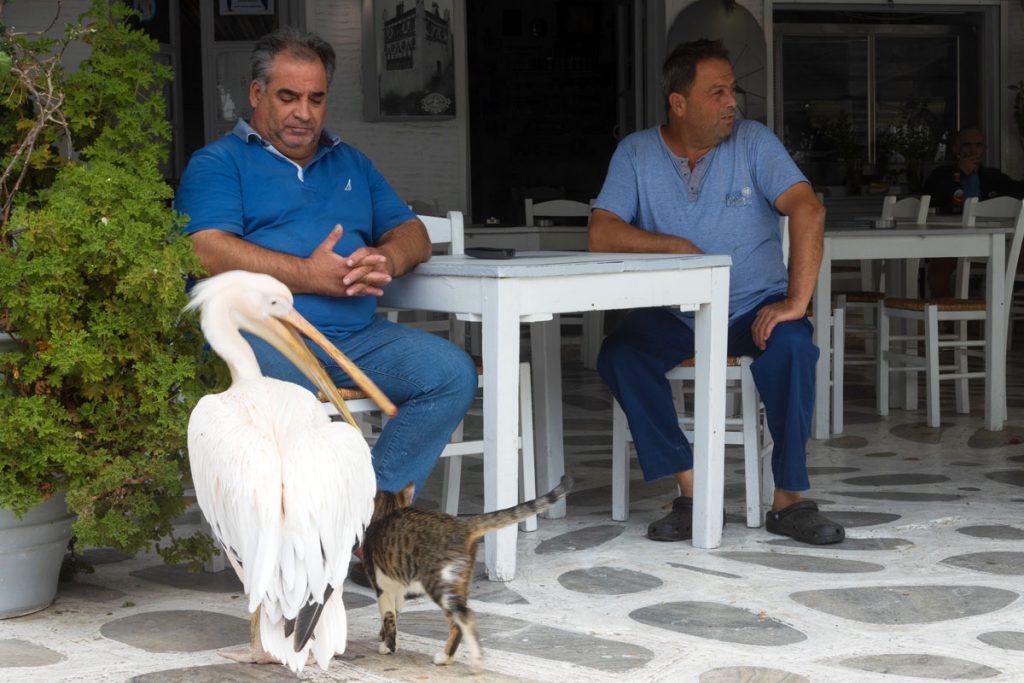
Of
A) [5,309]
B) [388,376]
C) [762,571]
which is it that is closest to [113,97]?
[5,309]

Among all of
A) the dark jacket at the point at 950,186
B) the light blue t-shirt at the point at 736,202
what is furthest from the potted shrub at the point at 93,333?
the dark jacket at the point at 950,186

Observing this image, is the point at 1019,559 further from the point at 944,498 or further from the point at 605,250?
the point at 605,250

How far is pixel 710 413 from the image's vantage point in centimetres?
418

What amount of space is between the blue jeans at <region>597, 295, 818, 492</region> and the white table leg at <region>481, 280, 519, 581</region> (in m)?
0.74

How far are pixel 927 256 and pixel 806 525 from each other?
238 cm

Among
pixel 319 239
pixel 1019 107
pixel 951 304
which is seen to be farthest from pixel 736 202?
pixel 1019 107

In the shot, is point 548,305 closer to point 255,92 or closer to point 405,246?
point 405,246

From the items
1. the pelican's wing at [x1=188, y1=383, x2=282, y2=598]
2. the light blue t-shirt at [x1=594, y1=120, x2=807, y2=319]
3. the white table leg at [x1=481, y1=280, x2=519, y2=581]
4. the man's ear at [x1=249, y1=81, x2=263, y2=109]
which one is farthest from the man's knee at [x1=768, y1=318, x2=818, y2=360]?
the pelican's wing at [x1=188, y1=383, x2=282, y2=598]

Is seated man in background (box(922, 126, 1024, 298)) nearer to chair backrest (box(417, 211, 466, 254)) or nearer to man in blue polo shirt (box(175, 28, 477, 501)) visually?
chair backrest (box(417, 211, 466, 254))

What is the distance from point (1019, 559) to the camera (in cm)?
402

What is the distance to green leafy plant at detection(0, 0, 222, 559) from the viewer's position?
331 centimetres

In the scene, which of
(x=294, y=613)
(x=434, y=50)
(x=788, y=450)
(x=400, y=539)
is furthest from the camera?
(x=434, y=50)

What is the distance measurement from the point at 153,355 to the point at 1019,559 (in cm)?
248

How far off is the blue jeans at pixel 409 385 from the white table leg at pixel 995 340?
3.29 m
